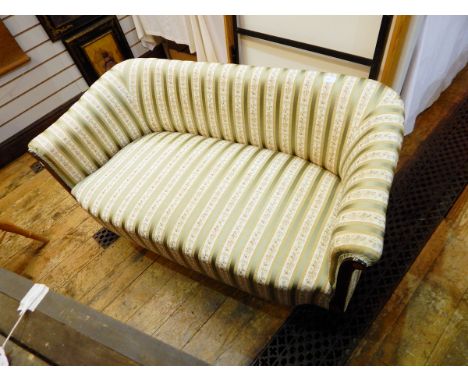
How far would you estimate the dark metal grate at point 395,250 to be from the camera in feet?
4.14

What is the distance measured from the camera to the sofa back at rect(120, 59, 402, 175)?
1.12 metres

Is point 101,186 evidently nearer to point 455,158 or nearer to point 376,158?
point 376,158

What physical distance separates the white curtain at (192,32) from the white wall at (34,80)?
20cm

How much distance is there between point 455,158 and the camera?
5.71 ft

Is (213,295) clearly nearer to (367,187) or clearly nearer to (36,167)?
(367,187)

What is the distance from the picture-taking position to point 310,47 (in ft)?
5.02

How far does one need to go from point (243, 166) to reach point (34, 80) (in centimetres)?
185

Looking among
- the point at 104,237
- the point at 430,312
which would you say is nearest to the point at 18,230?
the point at 104,237

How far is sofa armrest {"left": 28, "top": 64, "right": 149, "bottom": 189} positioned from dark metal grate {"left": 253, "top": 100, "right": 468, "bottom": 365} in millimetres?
1133

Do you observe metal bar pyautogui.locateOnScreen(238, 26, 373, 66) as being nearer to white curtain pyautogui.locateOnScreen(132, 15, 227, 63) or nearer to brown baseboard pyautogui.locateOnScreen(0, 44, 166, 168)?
white curtain pyautogui.locateOnScreen(132, 15, 227, 63)

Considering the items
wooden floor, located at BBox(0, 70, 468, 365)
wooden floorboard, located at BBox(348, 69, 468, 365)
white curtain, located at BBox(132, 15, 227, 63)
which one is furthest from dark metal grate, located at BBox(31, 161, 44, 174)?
wooden floorboard, located at BBox(348, 69, 468, 365)

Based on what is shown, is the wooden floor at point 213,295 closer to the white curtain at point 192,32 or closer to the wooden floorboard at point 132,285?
the wooden floorboard at point 132,285

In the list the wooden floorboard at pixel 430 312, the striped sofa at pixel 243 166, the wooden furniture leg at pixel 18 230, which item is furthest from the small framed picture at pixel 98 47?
the wooden floorboard at pixel 430 312

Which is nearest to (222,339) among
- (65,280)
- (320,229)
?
(320,229)
